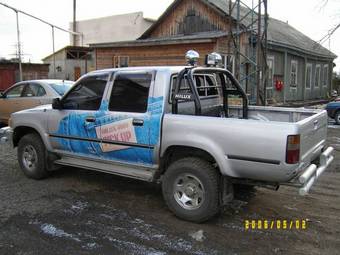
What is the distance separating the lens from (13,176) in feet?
23.2

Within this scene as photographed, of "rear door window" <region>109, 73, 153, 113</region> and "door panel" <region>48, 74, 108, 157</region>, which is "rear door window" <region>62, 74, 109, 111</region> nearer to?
"door panel" <region>48, 74, 108, 157</region>

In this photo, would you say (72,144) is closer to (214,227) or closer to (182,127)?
(182,127)

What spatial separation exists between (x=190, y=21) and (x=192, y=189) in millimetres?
18586

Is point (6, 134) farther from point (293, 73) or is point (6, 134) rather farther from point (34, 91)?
point (293, 73)

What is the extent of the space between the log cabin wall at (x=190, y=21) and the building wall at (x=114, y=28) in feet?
→ 62.8

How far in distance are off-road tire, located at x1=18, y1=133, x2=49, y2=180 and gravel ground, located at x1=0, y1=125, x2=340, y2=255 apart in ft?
0.44

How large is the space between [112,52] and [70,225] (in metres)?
17.2

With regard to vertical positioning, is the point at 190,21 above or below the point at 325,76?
above

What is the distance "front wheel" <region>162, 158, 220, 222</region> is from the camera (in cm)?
479

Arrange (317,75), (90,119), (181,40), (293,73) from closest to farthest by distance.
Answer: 1. (90,119)
2. (181,40)
3. (293,73)
4. (317,75)

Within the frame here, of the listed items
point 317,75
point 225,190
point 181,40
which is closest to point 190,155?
point 225,190

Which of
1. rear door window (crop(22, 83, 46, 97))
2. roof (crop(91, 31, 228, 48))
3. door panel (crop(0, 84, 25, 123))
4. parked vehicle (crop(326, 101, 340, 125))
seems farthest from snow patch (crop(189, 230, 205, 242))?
roof (crop(91, 31, 228, 48))

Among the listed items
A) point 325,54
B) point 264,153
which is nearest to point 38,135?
point 264,153

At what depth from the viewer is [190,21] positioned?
2238 cm
